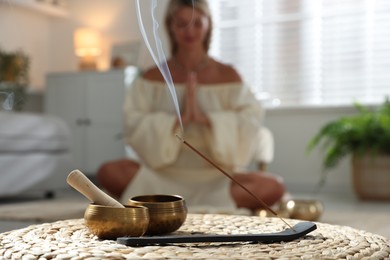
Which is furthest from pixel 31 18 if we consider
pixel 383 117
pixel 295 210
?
pixel 295 210

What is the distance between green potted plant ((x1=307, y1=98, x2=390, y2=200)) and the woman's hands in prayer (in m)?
1.53

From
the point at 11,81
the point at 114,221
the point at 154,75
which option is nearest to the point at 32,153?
the point at 11,81

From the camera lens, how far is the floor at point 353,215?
2109 millimetres

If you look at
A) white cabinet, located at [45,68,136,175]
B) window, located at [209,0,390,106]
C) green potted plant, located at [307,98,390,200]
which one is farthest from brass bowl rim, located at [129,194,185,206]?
white cabinet, located at [45,68,136,175]

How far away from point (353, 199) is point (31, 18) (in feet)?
9.85

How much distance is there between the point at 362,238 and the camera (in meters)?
0.82

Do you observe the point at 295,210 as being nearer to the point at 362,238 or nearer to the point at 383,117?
the point at 362,238

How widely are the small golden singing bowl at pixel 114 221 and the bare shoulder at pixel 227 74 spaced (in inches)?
69.5

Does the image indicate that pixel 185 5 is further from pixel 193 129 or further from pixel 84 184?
pixel 84 184

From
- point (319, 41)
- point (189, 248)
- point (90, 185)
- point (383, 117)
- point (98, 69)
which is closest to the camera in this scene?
point (189, 248)

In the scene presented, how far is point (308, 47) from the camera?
425 cm

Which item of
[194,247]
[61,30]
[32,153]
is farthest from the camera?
[61,30]

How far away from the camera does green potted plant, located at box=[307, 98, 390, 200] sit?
138 inches

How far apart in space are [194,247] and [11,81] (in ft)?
12.4
